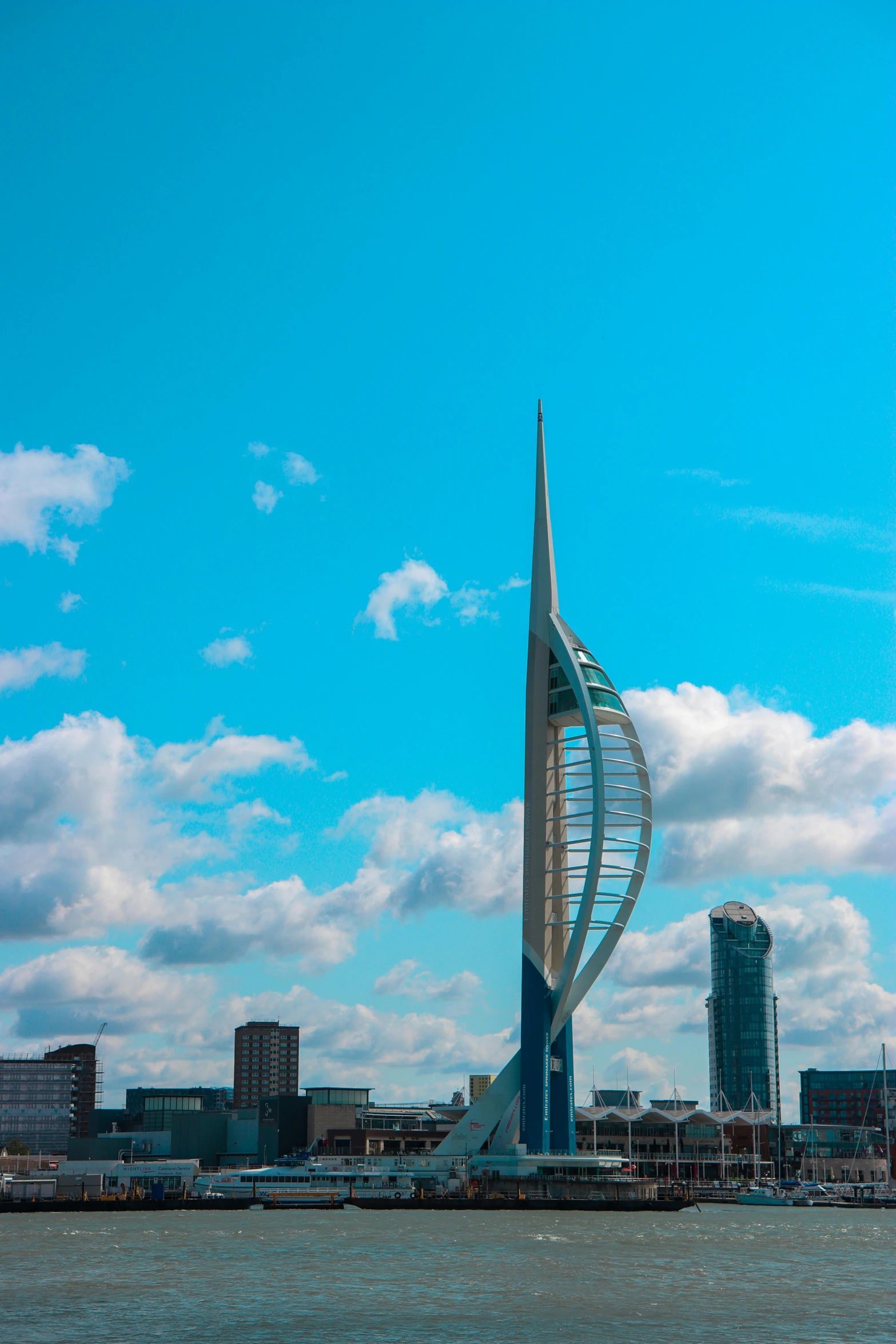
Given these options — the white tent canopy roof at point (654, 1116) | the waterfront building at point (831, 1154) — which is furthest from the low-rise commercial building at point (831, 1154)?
the white tent canopy roof at point (654, 1116)

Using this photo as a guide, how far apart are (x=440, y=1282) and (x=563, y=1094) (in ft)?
163

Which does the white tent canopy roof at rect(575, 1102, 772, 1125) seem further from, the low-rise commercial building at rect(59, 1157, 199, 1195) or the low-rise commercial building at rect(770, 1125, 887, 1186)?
the low-rise commercial building at rect(59, 1157, 199, 1195)

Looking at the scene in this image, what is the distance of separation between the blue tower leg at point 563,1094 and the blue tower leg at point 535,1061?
81cm

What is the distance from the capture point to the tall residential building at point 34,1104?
602 ft

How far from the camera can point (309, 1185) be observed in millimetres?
95625

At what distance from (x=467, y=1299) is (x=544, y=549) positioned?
7063 centimetres

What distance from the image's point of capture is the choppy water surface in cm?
3659

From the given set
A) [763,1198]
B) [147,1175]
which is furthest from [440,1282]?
[763,1198]

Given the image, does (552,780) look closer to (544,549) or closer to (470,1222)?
(544,549)

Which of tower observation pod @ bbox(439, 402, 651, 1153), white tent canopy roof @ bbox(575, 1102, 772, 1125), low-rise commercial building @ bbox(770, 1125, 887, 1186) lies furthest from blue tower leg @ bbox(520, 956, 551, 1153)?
low-rise commercial building @ bbox(770, 1125, 887, 1186)

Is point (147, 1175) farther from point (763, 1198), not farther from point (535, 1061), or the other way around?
point (763, 1198)

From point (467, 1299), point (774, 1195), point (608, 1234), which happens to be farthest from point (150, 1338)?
point (774, 1195)

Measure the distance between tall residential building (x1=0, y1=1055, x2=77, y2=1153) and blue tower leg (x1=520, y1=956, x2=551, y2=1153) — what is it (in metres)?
109

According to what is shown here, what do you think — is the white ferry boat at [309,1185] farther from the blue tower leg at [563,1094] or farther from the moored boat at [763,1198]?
the moored boat at [763,1198]
